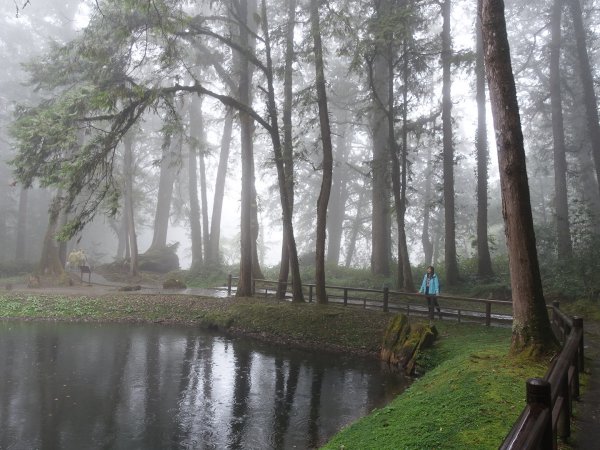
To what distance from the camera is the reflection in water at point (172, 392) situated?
7.48 metres

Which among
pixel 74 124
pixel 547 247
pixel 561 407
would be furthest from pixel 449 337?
pixel 74 124

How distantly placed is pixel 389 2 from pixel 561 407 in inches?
744

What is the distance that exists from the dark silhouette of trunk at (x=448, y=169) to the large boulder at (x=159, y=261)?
20223mm

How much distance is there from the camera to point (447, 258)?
20.7 metres

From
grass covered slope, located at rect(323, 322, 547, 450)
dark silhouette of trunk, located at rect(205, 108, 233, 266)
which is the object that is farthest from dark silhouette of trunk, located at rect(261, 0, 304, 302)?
dark silhouette of trunk, located at rect(205, 108, 233, 266)

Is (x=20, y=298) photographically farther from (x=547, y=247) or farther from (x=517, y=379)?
(x=547, y=247)

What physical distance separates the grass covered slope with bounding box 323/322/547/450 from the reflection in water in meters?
1.42


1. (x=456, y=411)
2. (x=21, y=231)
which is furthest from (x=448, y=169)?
(x=21, y=231)

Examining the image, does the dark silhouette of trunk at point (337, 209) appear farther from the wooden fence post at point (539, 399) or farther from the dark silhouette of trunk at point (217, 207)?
the wooden fence post at point (539, 399)

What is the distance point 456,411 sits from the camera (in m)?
5.82

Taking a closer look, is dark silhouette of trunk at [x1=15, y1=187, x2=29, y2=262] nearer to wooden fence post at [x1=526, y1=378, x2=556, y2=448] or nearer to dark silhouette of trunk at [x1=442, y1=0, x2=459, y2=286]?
dark silhouette of trunk at [x1=442, y1=0, x2=459, y2=286]

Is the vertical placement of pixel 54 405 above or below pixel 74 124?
below

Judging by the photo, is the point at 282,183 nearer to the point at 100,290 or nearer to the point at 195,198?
the point at 100,290

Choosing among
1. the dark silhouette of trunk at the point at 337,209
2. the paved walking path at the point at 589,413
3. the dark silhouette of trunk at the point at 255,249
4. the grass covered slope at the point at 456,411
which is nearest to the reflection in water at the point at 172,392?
the grass covered slope at the point at 456,411
